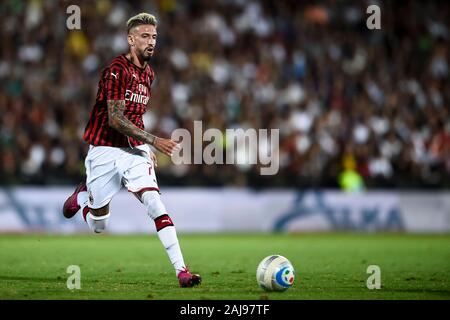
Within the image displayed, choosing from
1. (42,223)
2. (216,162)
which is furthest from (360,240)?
(42,223)

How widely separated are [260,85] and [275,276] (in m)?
15.4

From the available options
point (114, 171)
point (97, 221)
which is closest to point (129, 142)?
point (114, 171)

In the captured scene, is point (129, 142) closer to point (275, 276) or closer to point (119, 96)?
point (119, 96)

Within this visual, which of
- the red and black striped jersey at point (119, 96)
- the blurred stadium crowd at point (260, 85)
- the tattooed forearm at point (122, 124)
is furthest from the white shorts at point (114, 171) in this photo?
the blurred stadium crowd at point (260, 85)

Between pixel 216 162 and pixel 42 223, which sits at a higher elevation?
pixel 216 162

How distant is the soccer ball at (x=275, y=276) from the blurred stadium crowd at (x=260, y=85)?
1180 cm

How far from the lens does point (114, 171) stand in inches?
409

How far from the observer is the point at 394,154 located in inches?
901

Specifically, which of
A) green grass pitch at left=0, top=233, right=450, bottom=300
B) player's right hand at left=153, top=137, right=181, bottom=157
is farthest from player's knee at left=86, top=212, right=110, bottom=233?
player's right hand at left=153, top=137, right=181, bottom=157

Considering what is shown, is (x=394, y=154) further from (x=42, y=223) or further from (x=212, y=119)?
(x=42, y=223)

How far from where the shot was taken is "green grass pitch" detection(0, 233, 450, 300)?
9.15 metres

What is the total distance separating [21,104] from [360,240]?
29.8 feet

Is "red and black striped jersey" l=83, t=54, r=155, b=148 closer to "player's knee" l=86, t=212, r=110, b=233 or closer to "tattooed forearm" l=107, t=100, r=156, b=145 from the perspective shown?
"tattooed forearm" l=107, t=100, r=156, b=145

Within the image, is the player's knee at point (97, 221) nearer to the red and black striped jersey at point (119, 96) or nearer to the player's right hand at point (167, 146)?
the red and black striped jersey at point (119, 96)
